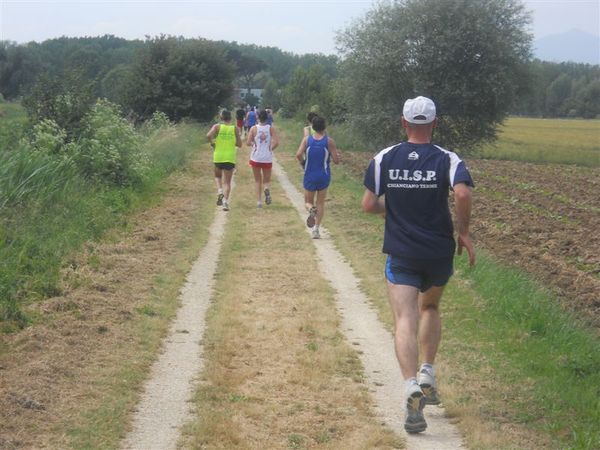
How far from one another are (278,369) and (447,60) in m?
17.0

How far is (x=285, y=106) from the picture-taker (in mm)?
68812

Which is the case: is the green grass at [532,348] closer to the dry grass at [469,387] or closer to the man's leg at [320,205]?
the dry grass at [469,387]

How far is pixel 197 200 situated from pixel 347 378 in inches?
465

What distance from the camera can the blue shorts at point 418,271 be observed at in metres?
5.63

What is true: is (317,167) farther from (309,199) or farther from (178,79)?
(178,79)

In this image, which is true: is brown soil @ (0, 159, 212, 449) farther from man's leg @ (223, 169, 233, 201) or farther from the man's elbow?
man's leg @ (223, 169, 233, 201)

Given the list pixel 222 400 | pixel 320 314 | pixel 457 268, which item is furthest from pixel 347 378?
pixel 457 268

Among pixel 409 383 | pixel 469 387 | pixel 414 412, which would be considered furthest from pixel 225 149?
pixel 414 412

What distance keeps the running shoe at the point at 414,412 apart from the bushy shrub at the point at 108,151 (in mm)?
11217

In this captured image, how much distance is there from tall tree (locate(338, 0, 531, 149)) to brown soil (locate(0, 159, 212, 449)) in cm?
1243

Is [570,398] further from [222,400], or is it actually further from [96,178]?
[96,178]

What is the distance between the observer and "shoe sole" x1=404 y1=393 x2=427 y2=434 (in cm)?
537

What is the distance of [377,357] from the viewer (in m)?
7.23

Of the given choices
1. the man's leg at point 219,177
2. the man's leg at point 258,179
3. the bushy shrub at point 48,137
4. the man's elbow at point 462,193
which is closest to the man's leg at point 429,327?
the man's elbow at point 462,193
